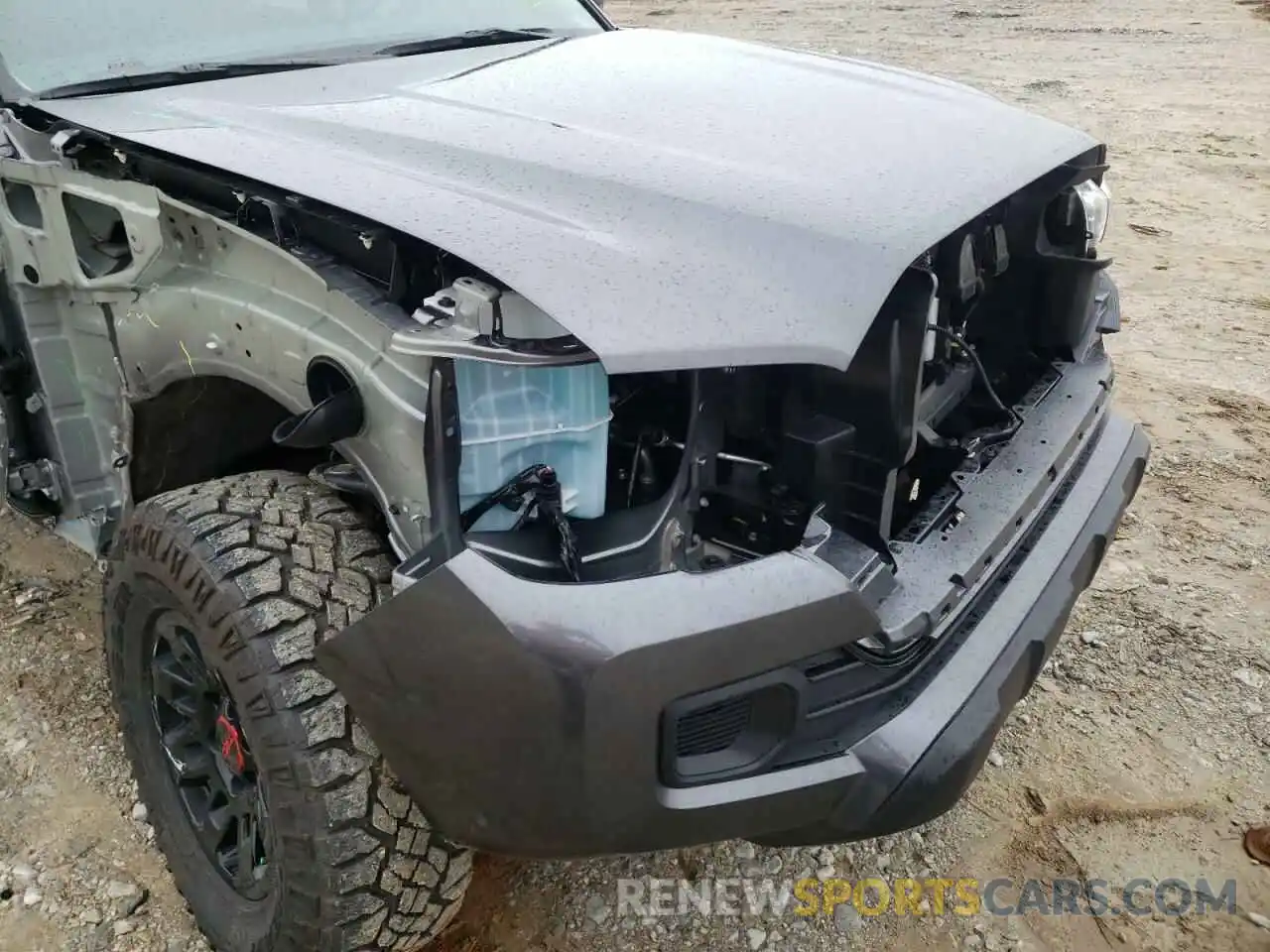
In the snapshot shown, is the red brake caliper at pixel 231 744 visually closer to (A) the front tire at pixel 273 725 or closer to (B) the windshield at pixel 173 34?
(A) the front tire at pixel 273 725

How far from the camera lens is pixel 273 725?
1.64m

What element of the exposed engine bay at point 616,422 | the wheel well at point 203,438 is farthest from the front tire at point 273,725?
the wheel well at point 203,438

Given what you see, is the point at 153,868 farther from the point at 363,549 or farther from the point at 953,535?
the point at 953,535

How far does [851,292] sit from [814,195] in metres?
0.28

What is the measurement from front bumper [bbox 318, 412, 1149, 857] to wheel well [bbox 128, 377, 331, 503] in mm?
881

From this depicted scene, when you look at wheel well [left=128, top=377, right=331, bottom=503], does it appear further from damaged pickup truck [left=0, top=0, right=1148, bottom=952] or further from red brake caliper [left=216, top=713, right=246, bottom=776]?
red brake caliper [left=216, top=713, right=246, bottom=776]

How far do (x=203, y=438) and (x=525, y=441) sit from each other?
43.7 inches

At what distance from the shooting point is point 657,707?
4.51 ft

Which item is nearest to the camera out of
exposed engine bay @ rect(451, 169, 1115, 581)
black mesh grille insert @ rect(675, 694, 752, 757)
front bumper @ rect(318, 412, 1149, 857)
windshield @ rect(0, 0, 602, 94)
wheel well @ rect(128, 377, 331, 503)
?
front bumper @ rect(318, 412, 1149, 857)

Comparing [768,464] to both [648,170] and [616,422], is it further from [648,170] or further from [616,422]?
[648,170]

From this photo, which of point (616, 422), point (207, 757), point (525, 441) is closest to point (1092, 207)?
point (616, 422)

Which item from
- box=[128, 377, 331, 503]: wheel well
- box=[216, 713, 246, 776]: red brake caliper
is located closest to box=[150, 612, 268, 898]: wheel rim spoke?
box=[216, 713, 246, 776]: red brake caliper

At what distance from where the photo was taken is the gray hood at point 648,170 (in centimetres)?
148

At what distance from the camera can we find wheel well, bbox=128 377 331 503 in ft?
7.29
